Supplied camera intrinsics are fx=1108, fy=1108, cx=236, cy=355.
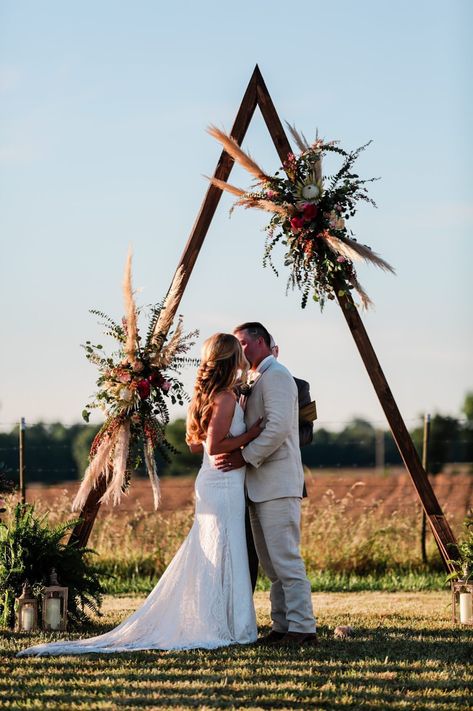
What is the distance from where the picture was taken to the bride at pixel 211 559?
643 cm

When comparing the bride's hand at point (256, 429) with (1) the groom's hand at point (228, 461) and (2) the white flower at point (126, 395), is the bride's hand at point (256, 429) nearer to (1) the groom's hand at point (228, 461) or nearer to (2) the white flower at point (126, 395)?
(1) the groom's hand at point (228, 461)

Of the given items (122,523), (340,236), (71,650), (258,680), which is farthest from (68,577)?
(122,523)

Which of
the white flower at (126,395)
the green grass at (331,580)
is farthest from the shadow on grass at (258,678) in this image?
the green grass at (331,580)

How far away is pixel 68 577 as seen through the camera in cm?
755

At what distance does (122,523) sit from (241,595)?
19.0 feet

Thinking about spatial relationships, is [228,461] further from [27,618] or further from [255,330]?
[27,618]

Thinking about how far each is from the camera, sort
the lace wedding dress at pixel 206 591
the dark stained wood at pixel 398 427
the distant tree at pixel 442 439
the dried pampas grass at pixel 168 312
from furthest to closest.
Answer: the distant tree at pixel 442 439, the dark stained wood at pixel 398 427, the dried pampas grass at pixel 168 312, the lace wedding dress at pixel 206 591

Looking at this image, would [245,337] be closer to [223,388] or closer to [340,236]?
[223,388]

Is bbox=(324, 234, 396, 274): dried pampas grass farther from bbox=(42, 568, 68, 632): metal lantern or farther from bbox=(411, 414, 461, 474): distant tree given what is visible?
bbox=(411, 414, 461, 474): distant tree

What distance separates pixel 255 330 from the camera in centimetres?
692

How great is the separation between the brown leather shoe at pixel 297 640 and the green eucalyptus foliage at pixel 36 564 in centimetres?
159

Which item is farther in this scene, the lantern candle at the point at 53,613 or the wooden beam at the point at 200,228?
the wooden beam at the point at 200,228

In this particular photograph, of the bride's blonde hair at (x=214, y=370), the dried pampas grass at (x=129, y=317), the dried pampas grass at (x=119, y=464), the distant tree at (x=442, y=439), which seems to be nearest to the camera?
the bride's blonde hair at (x=214, y=370)

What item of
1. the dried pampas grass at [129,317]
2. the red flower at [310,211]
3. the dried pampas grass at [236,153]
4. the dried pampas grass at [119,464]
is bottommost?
the dried pampas grass at [119,464]
